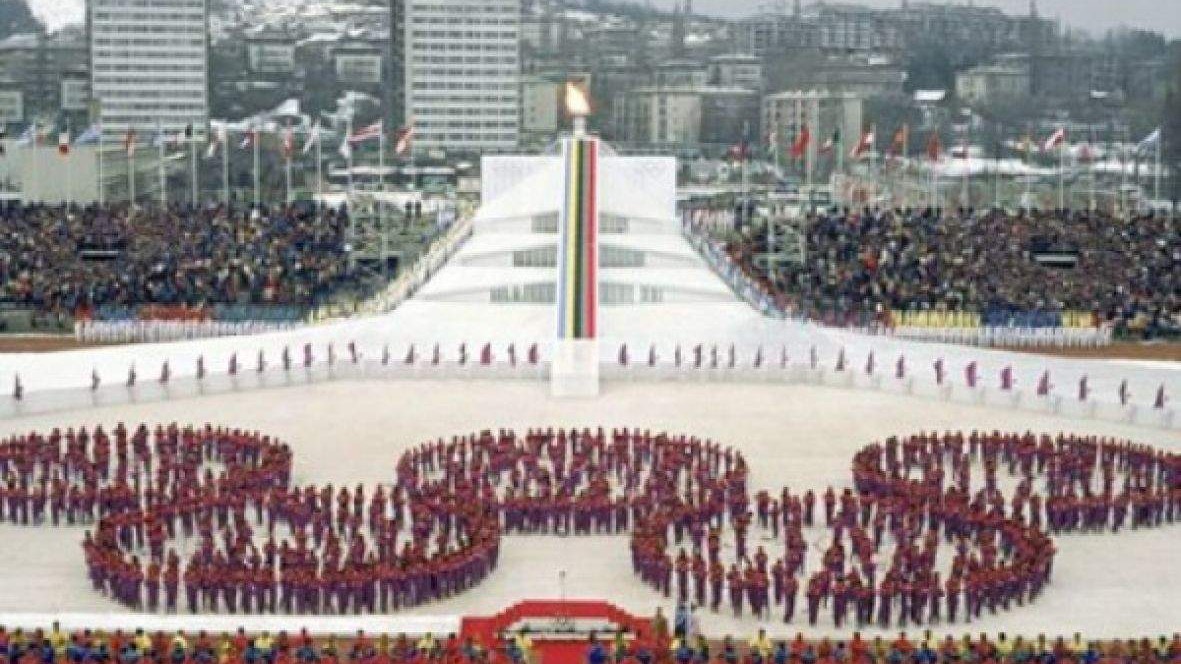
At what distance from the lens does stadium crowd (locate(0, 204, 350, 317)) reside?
5706 cm

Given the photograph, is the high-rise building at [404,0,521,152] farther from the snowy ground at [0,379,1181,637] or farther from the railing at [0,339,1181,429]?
the snowy ground at [0,379,1181,637]

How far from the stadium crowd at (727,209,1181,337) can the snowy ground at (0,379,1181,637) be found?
14468 mm

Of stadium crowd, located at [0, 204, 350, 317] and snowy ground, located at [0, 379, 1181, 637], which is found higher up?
stadium crowd, located at [0, 204, 350, 317]

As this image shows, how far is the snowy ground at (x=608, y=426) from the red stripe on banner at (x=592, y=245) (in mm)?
1580

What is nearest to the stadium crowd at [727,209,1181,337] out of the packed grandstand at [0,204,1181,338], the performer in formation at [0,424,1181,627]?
the packed grandstand at [0,204,1181,338]

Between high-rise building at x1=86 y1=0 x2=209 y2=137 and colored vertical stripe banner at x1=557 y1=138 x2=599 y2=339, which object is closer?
colored vertical stripe banner at x1=557 y1=138 x2=599 y2=339

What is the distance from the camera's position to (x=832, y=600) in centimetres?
2589

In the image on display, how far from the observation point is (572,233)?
Answer: 51.2m

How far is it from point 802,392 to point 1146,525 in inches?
507

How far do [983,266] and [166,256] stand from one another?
1038 inches

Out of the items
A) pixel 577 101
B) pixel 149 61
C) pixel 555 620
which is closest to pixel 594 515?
pixel 555 620

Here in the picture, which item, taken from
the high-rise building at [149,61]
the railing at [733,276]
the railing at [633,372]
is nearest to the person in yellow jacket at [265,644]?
the railing at [633,372]

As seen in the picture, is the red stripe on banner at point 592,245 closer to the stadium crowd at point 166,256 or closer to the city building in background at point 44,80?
the stadium crowd at point 166,256

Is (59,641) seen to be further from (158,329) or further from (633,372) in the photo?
(158,329)
